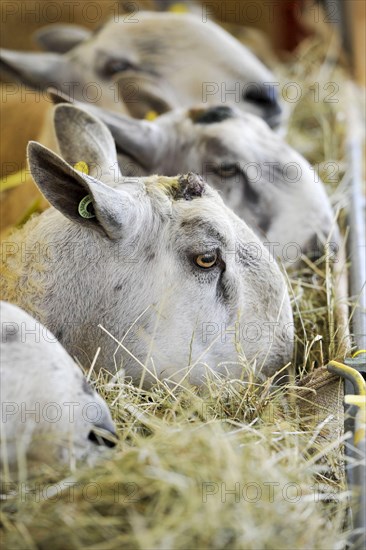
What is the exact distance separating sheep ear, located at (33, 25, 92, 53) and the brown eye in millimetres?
3430

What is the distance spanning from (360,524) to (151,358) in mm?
800

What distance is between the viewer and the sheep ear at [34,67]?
4680 millimetres

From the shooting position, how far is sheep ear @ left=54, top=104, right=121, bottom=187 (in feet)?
8.95

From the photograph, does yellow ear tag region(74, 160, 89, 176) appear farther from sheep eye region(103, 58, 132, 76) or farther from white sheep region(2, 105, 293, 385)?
sheep eye region(103, 58, 132, 76)

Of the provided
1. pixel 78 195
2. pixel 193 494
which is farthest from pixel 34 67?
pixel 193 494

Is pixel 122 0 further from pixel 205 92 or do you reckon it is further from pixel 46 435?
pixel 46 435

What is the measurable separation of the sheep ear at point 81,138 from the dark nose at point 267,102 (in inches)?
65.2

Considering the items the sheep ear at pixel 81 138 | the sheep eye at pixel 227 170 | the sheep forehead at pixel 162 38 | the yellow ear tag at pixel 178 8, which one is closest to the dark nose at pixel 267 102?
the sheep forehead at pixel 162 38

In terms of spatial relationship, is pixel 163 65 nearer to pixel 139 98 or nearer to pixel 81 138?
pixel 139 98

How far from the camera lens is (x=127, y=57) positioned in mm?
4527

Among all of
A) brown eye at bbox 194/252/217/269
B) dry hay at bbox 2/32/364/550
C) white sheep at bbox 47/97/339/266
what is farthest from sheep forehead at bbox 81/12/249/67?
dry hay at bbox 2/32/364/550

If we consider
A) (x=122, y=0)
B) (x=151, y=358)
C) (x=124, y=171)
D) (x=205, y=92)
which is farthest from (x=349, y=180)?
(x=122, y=0)

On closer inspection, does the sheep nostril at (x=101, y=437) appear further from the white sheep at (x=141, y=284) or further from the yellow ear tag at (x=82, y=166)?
the yellow ear tag at (x=82, y=166)

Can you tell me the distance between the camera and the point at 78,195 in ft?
7.45
